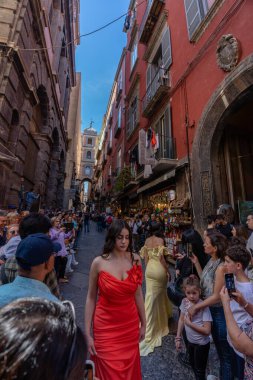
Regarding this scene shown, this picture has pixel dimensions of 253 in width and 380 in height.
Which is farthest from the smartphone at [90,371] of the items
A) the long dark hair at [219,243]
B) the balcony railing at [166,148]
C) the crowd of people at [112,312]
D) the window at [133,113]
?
the window at [133,113]

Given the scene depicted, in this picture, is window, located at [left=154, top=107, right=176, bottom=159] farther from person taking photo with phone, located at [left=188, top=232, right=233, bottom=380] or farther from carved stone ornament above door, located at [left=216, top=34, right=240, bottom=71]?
person taking photo with phone, located at [left=188, top=232, right=233, bottom=380]

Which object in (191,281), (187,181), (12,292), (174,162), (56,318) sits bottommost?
(191,281)

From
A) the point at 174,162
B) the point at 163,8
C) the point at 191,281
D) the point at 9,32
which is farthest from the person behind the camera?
the point at 163,8

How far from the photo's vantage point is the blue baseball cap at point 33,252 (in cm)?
136

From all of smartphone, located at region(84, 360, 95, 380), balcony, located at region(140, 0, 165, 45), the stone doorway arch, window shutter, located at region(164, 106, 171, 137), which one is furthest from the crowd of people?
balcony, located at region(140, 0, 165, 45)

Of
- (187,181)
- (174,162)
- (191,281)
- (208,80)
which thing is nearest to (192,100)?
(208,80)

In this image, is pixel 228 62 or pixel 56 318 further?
pixel 228 62

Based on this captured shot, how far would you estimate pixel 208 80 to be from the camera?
22.7 ft

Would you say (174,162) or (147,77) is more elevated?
(147,77)

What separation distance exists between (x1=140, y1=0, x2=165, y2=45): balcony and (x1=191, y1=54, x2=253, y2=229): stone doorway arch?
341 inches

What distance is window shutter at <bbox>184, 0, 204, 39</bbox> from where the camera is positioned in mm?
7558

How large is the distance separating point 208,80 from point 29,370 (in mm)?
8348

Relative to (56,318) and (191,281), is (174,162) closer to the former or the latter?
(191,281)

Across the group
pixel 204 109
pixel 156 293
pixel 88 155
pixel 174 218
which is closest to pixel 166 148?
→ pixel 204 109
